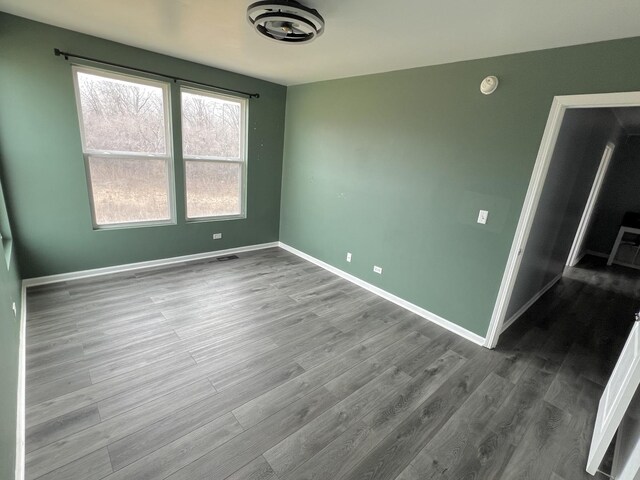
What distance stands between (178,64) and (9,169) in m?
2.00

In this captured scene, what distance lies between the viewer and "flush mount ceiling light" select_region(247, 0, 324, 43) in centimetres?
167

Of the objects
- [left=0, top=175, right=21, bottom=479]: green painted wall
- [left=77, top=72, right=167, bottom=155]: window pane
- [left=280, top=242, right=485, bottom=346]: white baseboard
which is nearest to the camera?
[left=0, top=175, right=21, bottom=479]: green painted wall

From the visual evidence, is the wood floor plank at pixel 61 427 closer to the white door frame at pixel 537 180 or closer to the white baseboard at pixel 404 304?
the white baseboard at pixel 404 304

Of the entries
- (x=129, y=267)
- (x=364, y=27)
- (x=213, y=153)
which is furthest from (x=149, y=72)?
(x=364, y=27)

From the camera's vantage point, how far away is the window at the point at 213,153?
12.3ft

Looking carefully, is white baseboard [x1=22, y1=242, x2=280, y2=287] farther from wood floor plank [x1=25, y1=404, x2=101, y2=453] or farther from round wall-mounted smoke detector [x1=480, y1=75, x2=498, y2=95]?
round wall-mounted smoke detector [x1=480, y1=75, x2=498, y2=95]

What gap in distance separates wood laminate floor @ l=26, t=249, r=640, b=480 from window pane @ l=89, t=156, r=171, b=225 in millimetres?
801

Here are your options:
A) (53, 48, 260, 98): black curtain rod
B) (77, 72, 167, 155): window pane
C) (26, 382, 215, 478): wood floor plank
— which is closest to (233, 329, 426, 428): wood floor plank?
(26, 382, 215, 478): wood floor plank

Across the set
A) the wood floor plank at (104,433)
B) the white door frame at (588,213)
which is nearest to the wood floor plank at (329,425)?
the wood floor plank at (104,433)

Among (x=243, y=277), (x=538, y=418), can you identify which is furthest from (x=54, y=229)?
(x=538, y=418)

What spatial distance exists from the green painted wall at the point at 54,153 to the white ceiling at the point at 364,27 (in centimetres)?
18

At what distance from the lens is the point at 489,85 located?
2.38 meters

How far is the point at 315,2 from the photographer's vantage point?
176 centimetres

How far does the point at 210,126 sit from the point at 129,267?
2110mm
